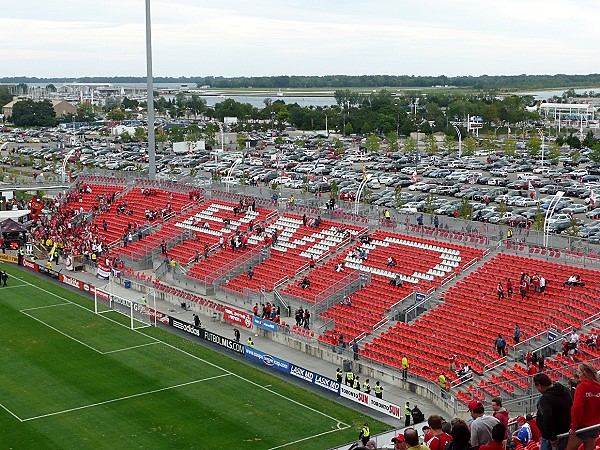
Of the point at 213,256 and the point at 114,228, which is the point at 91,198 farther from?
the point at 213,256

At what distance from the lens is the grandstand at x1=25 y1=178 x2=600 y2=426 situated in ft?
122

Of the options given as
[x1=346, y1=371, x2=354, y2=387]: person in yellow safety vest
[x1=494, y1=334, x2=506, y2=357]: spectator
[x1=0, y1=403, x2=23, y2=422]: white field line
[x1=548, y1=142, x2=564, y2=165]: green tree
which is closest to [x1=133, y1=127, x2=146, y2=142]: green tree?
[x1=548, y1=142, x2=564, y2=165]: green tree

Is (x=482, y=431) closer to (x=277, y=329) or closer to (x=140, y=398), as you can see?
(x=140, y=398)

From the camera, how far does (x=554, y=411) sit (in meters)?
12.1

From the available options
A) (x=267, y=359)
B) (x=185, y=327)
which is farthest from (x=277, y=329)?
(x=185, y=327)

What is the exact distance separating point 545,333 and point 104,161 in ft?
324

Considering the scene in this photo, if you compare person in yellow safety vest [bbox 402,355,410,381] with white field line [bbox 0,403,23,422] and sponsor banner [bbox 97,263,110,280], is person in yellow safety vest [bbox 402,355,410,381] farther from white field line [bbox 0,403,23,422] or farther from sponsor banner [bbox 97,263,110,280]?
sponsor banner [bbox 97,263,110,280]

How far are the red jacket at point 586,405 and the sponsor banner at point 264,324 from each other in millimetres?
32799

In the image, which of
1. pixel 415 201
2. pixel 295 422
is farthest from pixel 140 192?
pixel 295 422

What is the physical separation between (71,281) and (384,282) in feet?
73.5

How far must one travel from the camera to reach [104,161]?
126 metres

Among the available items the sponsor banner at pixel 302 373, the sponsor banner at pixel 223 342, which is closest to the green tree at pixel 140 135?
the sponsor banner at pixel 223 342

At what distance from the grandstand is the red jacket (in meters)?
20.9

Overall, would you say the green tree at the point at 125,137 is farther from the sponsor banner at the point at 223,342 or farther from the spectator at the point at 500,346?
the spectator at the point at 500,346
